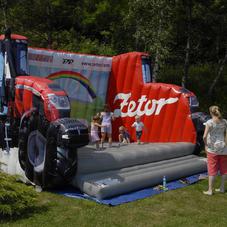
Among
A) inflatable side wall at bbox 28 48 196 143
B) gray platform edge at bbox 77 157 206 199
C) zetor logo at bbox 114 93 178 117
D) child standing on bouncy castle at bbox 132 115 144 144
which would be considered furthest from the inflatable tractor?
zetor logo at bbox 114 93 178 117

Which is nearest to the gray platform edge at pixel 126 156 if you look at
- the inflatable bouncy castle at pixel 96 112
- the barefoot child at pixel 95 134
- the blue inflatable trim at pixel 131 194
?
the inflatable bouncy castle at pixel 96 112

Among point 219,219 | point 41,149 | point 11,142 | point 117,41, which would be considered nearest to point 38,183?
point 41,149

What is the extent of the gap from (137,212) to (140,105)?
449 cm

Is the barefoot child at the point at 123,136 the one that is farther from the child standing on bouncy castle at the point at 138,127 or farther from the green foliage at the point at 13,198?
the green foliage at the point at 13,198

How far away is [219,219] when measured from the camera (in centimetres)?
572

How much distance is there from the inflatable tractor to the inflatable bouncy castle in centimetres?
1

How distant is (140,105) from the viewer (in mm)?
10195

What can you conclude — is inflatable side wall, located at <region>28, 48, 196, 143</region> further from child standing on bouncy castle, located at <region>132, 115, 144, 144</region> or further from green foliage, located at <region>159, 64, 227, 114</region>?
green foliage, located at <region>159, 64, 227, 114</region>

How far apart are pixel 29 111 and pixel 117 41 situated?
10.6 metres

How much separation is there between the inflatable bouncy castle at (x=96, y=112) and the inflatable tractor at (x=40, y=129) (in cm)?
1

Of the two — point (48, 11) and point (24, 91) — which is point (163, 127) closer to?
point (24, 91)

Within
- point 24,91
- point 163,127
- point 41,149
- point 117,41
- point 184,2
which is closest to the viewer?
point 41,149

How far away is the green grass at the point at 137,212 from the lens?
5.50 metres

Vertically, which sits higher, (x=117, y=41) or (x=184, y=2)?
(x=184, y=2)
